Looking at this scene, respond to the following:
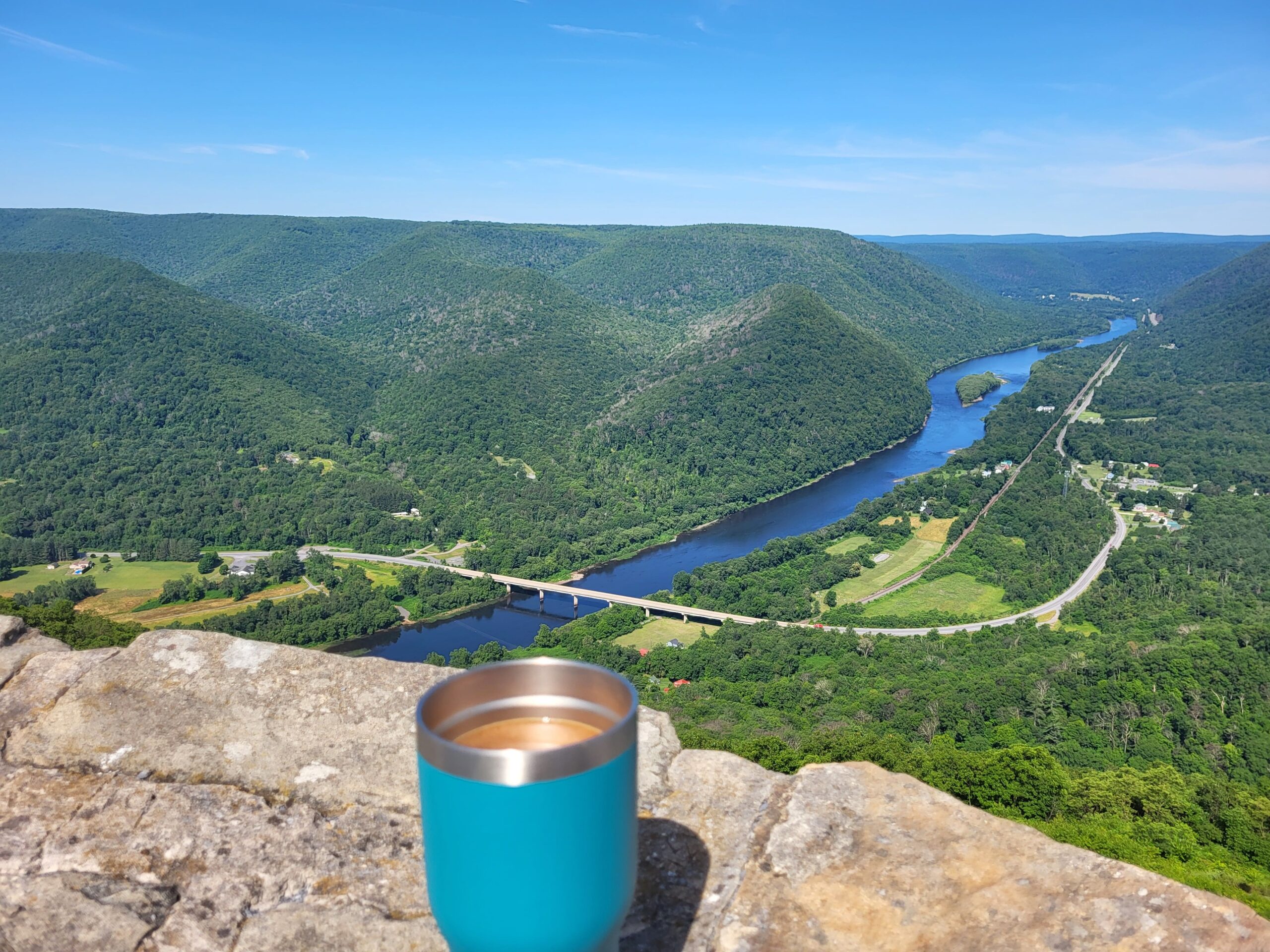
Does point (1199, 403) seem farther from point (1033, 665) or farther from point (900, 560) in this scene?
point (1033, 665)

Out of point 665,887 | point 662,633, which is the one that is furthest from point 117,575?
point 665,887

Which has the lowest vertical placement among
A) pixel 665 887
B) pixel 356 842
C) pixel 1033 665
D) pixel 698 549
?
pixel 698 549

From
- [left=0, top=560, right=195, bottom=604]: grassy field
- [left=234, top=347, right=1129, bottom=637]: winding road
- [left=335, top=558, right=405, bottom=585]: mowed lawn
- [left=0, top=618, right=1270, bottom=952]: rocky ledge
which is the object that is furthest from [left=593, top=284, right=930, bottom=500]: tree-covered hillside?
[left=0, top=618, right=1270, bottom=952]: rocky ledge

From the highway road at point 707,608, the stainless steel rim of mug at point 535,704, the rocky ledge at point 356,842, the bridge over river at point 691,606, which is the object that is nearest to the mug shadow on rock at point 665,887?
the rocky ledge at point 356,842

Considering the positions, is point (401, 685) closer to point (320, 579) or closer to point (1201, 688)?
point (1201, 688)

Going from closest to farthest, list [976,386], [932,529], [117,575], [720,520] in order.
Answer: [117,575] → [932,529] → [720,520] → [976,386]

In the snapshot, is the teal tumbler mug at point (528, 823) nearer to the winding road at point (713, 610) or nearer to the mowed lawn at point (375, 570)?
the winding road at point (713, 610)

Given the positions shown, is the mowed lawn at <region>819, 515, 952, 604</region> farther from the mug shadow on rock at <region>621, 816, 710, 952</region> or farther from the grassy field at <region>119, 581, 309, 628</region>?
the mug shadow on rock at <region>621, 816, 710, 952</region>
